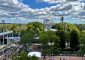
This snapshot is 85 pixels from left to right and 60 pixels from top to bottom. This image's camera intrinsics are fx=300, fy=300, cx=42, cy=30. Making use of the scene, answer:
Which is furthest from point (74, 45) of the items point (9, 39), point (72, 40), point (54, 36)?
point (9, 39)

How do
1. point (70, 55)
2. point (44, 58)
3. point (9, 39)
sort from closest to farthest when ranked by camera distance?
1. point (44, 58)
2. point (70, 55)
3. point (9, 39)

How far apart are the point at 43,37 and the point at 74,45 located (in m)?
5.20

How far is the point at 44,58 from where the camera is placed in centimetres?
3678

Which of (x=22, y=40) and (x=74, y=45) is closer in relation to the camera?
(x=74, y=45)

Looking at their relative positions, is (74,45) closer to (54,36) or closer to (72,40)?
(72,40)

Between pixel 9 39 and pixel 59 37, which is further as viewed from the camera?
pixel 9 39

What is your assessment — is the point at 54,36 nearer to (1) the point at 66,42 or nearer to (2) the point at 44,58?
(1) the point at 66,42

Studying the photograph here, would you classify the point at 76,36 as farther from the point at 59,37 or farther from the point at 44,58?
the point at 44,58

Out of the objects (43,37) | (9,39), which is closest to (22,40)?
(43,37)

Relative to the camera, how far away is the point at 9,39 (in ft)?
214

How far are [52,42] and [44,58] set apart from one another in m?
10.3

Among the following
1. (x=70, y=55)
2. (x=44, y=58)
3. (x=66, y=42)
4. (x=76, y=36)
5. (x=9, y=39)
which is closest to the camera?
(x=44, y=58)

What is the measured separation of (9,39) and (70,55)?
26.2 m

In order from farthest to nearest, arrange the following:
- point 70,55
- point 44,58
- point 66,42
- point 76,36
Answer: point 66,42 → point 76,36 → point 70,55 → point 44,58
